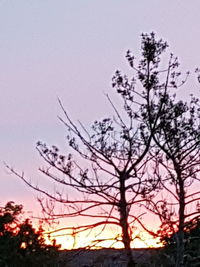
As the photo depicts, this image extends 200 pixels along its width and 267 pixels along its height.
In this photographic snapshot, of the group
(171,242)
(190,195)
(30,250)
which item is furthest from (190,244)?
(30,250)

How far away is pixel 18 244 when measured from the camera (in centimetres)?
2559

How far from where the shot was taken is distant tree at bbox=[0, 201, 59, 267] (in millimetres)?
24109

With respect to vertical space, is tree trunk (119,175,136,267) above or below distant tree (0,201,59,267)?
below

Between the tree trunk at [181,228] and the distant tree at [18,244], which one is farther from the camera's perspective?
the distant tree at [18,244]

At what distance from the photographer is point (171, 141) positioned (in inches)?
406

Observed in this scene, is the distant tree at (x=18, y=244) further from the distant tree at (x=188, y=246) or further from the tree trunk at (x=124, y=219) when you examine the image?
the tree trunk at (x=124, y=219)

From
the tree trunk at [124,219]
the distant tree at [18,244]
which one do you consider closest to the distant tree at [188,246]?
the tree trunk at [124,219]

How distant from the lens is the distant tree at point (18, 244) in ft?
79.1

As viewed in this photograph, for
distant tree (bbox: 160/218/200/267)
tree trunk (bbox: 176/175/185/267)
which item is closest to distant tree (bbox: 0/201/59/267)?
distant tree (bbox: 160/218/200/267)

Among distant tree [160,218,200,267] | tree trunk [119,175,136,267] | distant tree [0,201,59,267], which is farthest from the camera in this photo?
distant tree [0,201,59,267]

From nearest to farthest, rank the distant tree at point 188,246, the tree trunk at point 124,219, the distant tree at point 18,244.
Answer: the tree trunk at point 124,219 → the distant tree at point 188,246 → the distant tree at point 18,244

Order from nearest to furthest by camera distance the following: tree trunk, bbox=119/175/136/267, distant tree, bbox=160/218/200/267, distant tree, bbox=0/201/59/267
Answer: tree trunk, bbox=119/175/136/267 → distant tree, bbox=160/218/200/267 → distant tree, bbox=0/201/59/267

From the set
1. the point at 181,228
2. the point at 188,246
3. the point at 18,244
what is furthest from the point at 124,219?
the point at 18,244

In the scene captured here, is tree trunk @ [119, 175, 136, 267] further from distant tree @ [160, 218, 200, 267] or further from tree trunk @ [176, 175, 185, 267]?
distant tree @ [160, 218, 200, 267]
